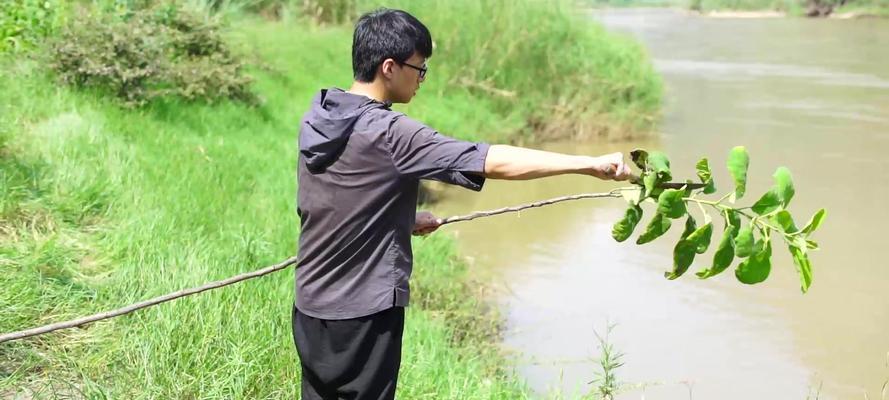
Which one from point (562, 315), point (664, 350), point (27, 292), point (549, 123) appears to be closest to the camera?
point (27, 292)

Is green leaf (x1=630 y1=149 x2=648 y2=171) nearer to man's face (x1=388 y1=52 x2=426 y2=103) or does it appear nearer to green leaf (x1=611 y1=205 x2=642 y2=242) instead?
green leaf (x1=611 y1=205 x2=642 y2=242)

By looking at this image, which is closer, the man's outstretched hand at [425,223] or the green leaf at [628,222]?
the green leaf at [628,222]

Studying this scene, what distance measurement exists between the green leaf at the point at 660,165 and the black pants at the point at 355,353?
703mm

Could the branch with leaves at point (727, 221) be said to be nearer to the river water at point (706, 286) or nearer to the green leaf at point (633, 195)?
the green leaf at point (633, 195)

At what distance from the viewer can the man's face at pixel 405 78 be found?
82.4 inches

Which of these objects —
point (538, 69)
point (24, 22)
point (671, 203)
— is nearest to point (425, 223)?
point (671, 203)

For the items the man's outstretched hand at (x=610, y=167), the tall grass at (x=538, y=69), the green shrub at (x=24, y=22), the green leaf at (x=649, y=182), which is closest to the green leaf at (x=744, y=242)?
the green leaf at (x=649, y=182)

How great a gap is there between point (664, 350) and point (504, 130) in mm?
5315

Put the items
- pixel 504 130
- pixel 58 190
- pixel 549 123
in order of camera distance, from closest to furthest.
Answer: pixel 58 190 < pixel 504 130 < pixel 549 123

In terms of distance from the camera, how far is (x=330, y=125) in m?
2.05

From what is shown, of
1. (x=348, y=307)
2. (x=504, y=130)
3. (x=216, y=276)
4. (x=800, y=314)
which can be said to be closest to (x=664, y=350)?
(x=800, y=314)

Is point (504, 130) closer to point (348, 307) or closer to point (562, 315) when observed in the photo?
point (562, 315)

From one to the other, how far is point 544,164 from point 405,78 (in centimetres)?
44

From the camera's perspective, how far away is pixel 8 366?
2.80 meters
